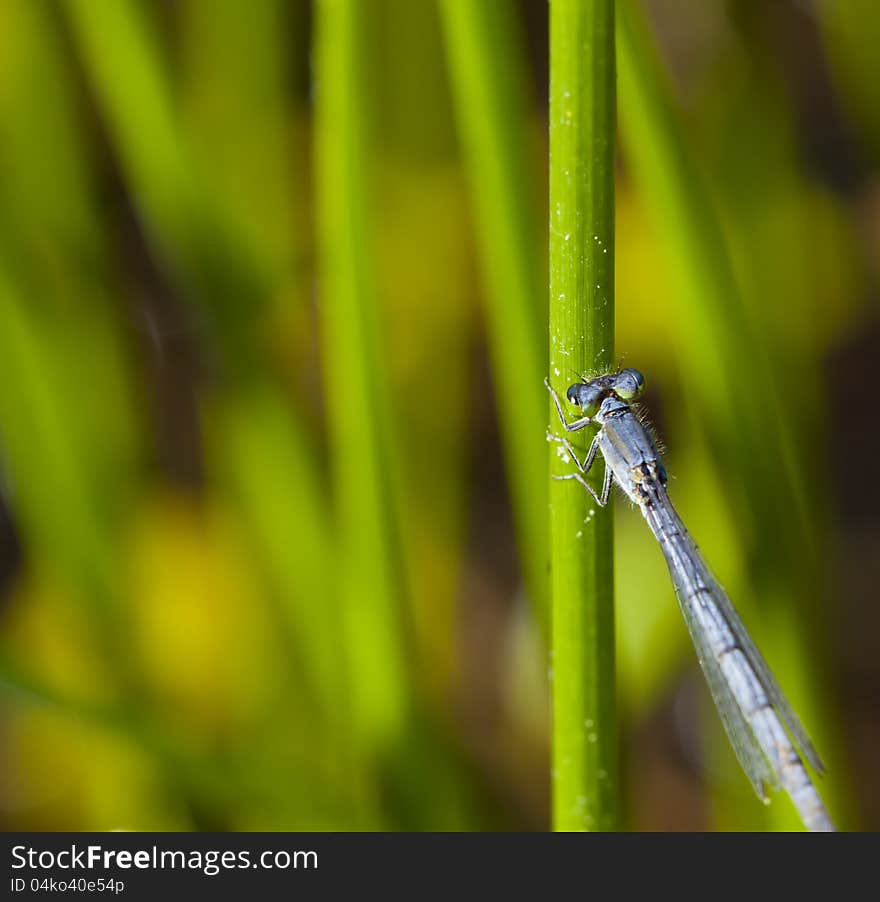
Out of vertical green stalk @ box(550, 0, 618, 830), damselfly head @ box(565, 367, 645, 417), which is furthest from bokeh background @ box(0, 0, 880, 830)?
vertical green stalk @ box(550, 0, 618, 830)

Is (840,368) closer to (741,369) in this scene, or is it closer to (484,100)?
(741,369)

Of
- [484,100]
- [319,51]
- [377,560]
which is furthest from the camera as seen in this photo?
[377,560]

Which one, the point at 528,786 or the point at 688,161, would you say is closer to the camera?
the point at 688,161

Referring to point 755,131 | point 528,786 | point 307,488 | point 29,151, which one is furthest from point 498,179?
point 528,786

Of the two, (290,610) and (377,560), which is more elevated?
(290,610)

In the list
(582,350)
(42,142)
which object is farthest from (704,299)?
(42,142)

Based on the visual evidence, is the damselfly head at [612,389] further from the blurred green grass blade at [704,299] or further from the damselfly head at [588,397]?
the blurred green grass blade at [704,299]

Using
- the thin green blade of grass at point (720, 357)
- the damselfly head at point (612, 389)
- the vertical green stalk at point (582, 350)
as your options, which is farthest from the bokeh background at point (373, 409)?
the vertical green stalk at point (582, 350)
